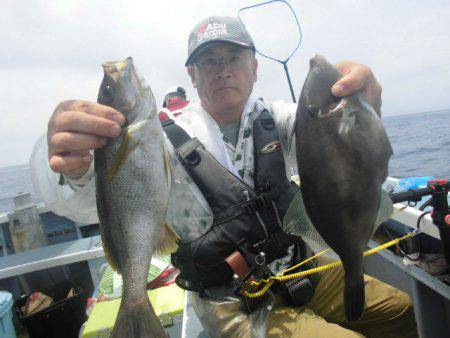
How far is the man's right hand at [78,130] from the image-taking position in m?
1.69

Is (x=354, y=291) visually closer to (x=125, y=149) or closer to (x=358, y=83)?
(x=358, y=83)

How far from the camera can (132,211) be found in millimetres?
1771

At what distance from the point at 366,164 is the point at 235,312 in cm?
167

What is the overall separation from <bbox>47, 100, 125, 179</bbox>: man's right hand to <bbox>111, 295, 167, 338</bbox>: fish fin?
818 mm

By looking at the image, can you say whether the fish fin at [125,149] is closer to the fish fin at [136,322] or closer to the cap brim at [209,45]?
the fish fin at [136,322]

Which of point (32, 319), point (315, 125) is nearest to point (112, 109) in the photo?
point (315, 125)

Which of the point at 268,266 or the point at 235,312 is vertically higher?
the point at 268,266

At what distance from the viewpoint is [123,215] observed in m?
1.77

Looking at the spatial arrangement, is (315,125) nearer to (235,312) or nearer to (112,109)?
(112,109)

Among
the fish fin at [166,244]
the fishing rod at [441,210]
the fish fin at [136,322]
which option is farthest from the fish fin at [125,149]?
the fishing rod at [441,210]

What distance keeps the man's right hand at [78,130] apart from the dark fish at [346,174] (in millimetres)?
986

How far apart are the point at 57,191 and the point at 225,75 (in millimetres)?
1610

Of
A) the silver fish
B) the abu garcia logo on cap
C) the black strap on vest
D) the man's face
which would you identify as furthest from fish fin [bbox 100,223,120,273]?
the abu garcia logo on cap

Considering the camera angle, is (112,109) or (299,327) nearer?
(112,109)
